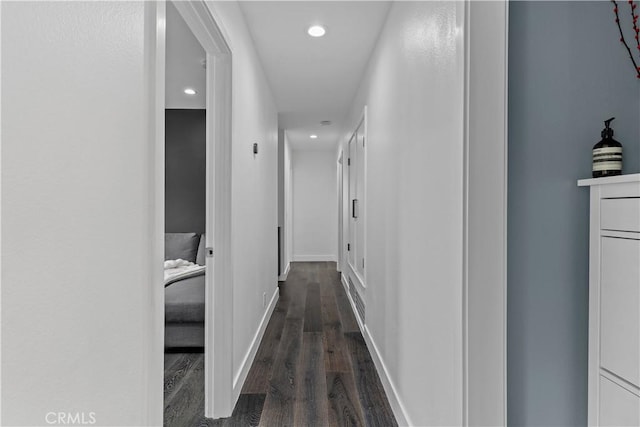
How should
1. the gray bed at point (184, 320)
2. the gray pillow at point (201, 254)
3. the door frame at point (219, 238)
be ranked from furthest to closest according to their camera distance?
the gray pillow at point (201, 254) → the gray bed at point (184, 320) → the door frame at point (219, 238)

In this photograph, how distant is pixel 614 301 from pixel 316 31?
2427 millimetres

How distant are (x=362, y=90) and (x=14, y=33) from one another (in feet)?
10.5

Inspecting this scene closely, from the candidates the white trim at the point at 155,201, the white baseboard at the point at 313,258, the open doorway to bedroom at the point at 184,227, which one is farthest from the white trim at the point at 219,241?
the white baseboard at the point at 313,258

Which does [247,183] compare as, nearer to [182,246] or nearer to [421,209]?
[421,209]

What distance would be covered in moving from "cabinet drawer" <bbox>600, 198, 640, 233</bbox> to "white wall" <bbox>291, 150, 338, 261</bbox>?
7.22 m

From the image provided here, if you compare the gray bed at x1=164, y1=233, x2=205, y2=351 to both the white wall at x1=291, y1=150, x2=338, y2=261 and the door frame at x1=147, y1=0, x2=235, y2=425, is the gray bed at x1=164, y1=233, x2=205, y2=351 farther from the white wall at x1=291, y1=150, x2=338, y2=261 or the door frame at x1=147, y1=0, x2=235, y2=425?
the white wall at x1=291, y1=150, x2=338, y2=261

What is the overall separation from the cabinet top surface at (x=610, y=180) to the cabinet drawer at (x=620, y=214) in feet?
0.17

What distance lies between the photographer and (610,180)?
38.9 inches

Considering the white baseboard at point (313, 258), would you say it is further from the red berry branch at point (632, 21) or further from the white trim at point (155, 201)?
the red berry branch at point (632, 21)

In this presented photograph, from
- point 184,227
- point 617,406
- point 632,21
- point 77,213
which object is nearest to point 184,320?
point 184,227

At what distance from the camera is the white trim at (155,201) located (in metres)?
1.01

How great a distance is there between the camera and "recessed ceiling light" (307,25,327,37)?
2.56m

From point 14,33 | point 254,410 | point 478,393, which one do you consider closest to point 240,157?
point 254,410

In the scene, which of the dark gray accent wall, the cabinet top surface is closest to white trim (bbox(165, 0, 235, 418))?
the cabinet top surface
